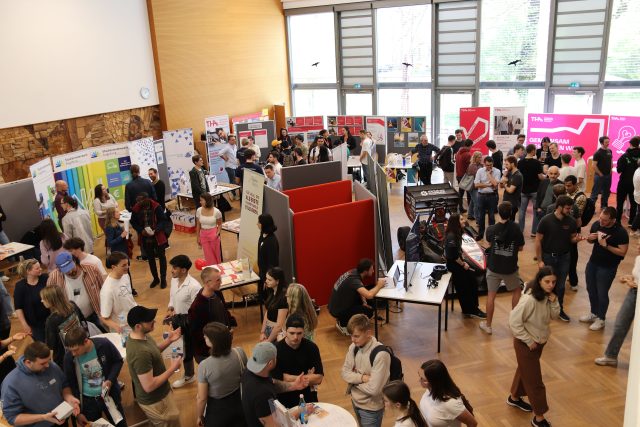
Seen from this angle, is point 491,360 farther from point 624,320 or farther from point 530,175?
point 530,175

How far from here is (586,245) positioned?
26.8 feet

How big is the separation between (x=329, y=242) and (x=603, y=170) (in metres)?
5.45

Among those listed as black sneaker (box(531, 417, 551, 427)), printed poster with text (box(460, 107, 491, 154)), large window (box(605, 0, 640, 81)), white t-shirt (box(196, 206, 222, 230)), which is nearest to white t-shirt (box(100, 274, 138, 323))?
white t-shirt (box(196, 206, 222, 230))

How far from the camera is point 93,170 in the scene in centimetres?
962

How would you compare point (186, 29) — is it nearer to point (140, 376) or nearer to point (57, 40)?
point (57, 40)

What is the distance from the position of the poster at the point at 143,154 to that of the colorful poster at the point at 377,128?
5439 mm

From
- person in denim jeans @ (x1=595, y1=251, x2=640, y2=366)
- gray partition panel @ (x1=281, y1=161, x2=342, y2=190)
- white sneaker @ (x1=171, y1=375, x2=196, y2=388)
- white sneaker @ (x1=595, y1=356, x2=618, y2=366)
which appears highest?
gray partition panel @ (x1=281, y1=161, x2=342, y2=190)

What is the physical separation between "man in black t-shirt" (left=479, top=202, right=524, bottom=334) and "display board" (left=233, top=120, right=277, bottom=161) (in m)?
8.43

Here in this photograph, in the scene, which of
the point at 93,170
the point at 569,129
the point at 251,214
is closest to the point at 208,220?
the point at 251,214

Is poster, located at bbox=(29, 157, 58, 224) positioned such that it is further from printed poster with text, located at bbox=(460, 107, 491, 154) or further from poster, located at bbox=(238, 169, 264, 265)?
printed poster with text, located at bbox=(460, 107, 491, 154)

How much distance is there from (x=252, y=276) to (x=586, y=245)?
17.6ft

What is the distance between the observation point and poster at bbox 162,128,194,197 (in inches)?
441

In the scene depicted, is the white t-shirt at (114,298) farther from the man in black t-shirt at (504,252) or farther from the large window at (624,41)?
the large window at (624,41)

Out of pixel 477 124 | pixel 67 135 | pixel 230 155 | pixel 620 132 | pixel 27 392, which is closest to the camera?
pixel 27 392
